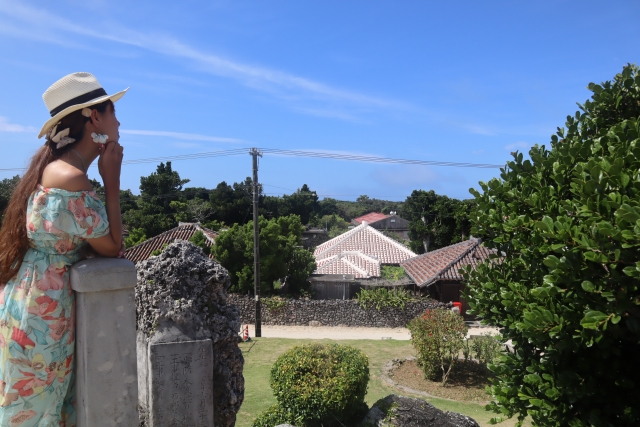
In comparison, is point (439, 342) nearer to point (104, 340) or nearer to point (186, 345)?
point (186, 345)

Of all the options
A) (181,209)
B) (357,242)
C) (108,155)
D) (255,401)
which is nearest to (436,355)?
(255,401)

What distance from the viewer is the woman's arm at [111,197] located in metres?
2.31

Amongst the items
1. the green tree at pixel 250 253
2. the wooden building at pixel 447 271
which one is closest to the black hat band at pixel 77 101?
the green tree at pixel 250 253

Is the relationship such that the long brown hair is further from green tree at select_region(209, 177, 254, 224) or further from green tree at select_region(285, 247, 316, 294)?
green tree at select_region(209, 177, 254, 224)

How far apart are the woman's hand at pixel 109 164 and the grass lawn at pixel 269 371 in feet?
23.5

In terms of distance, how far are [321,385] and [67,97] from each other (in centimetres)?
610

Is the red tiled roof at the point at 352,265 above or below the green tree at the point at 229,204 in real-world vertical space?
below

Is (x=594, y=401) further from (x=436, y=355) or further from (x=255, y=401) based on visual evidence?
(x=436, y=355)

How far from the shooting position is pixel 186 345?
4379 millimetres

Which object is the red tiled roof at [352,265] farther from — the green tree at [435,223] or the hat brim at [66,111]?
the hat brim at [66,111]

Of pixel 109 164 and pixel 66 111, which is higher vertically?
pixel 66 111

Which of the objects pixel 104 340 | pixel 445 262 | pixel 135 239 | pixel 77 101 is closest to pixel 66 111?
pixel 77 101

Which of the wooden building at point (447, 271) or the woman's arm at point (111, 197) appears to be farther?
the wooden building at point (447, 271)

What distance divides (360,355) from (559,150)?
5567 millimetres
